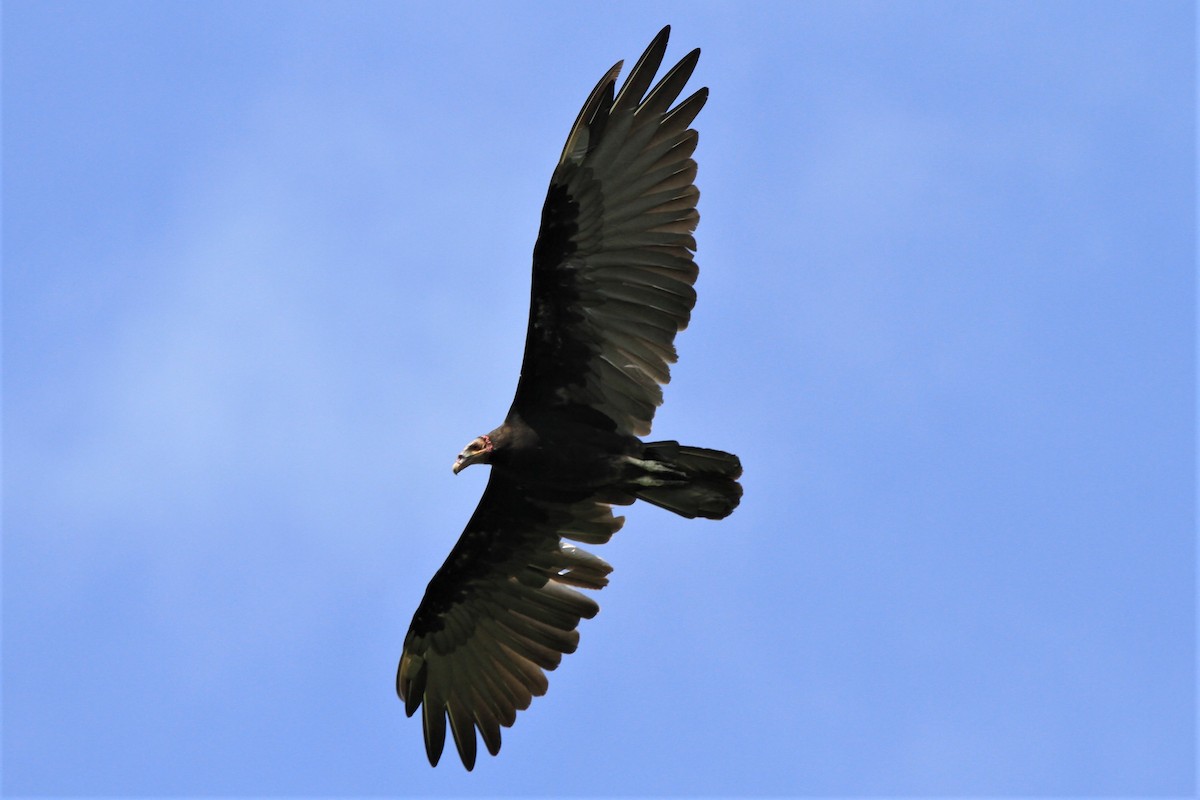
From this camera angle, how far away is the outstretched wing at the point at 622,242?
468 inches

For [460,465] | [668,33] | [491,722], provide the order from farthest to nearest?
[491,722], [460,465], [668,33]

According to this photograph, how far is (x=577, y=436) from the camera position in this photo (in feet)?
41.0

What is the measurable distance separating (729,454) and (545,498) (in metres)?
1.86

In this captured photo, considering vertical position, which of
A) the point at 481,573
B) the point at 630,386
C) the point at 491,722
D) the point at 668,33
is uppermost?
the point at 668,33

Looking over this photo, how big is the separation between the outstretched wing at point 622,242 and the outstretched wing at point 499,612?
1.55 metres

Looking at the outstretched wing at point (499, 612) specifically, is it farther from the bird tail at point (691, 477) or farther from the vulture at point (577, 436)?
the bird tail at point (691, 477)

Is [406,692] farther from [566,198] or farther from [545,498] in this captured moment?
[566,198]

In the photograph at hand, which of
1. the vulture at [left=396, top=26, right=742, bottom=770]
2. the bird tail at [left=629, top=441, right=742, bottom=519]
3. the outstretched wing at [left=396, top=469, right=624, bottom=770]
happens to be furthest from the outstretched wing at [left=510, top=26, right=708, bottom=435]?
the outstretched wing at [left=396, top=469, right=624, bottom=770]

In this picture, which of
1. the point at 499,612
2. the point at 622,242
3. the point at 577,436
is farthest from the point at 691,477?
the point at 499,612

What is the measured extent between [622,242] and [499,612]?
377 cm

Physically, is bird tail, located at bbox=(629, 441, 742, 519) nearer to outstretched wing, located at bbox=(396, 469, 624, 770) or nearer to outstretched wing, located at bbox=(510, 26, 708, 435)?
outstretched wing, located at bbox=(510, 26, 708, 435)

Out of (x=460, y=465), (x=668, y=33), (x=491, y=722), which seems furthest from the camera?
(x=491, y=722)

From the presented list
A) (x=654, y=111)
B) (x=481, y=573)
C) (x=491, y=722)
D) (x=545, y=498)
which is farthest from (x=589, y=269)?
(x=491, y=722)

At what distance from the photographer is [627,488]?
41.5ft
